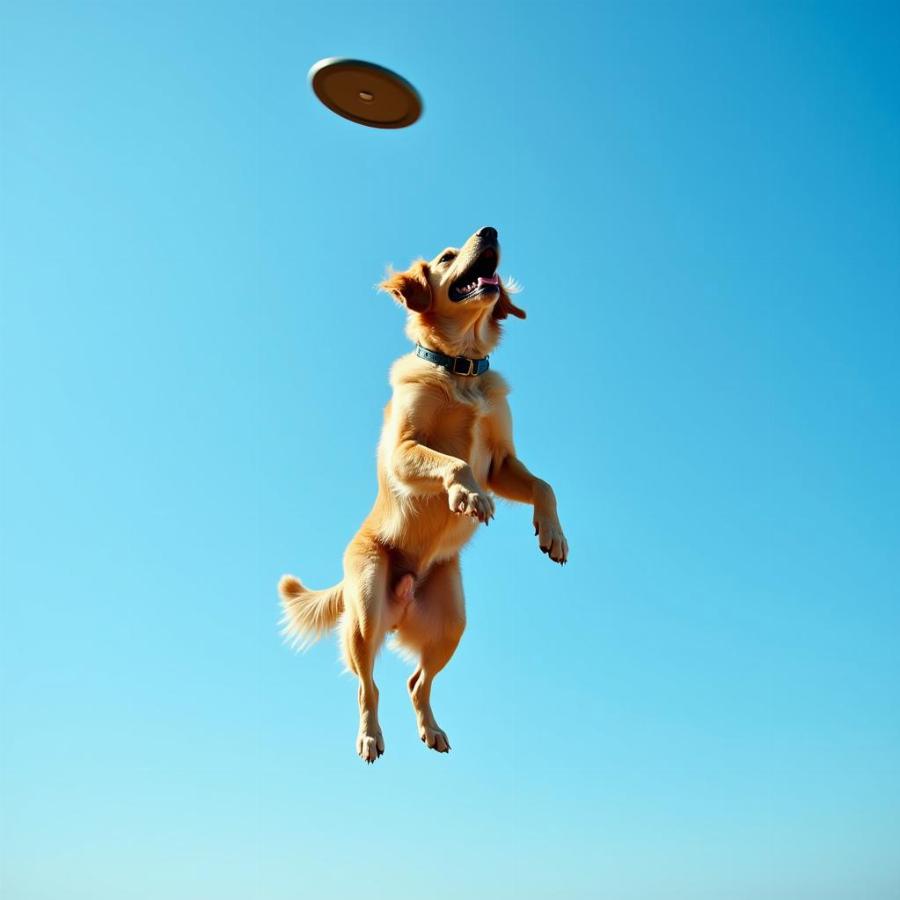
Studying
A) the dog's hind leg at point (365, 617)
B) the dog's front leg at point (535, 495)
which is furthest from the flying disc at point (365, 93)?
the dog's hind leg at point (365, 617)

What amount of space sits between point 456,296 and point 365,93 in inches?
67.5

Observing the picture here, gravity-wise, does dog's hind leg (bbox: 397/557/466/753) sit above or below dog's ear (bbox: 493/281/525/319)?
below

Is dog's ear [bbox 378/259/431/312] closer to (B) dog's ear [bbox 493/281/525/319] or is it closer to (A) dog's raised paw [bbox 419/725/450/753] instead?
(B) dog's ear [bbox 493/281/525/319]

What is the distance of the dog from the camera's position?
7.18 m

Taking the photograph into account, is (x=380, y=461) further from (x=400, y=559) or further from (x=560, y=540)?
(x=560, y=540)

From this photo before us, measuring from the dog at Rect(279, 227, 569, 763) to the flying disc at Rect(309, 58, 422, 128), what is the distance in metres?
1.16

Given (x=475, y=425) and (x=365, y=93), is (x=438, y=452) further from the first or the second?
(x=365, y=93)

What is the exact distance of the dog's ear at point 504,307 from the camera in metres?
7.71

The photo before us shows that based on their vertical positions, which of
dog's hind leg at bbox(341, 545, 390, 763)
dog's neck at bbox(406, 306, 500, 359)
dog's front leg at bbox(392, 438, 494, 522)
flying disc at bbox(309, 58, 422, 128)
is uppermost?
flying disc at bbox(309, 58, 422, 128)

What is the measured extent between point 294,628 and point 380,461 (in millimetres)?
1722

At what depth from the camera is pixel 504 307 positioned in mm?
7742

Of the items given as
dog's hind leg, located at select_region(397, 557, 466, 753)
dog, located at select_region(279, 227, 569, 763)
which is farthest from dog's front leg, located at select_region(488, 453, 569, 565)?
dog's hind leg, located at select_region(397, 557, 466, 753)

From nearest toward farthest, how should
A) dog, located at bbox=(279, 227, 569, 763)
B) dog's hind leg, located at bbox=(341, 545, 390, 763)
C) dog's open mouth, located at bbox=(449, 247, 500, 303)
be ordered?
dog's hind leg, located at bbox=(341, 545, 390, 763)
dog, located at bbox=(279, 227, 569, 763)
dog's open mouth, located at bbox=(449, 247, 500, 303)

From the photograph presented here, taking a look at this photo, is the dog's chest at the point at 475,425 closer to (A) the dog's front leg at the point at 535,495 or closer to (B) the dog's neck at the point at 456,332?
(A) the dog's front leg at the point at 535,495
